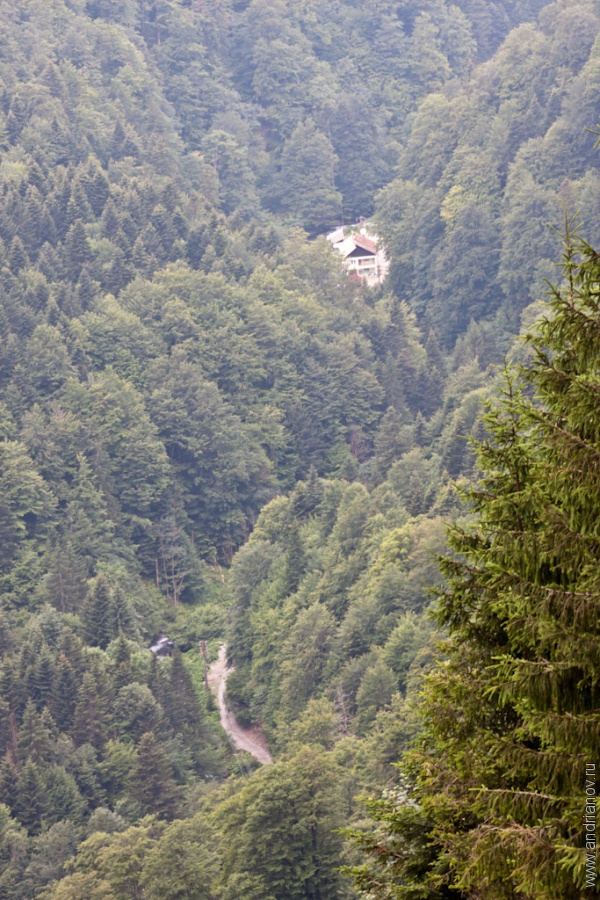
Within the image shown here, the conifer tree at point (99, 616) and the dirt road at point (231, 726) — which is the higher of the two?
the conifer tree at point (99, 616)

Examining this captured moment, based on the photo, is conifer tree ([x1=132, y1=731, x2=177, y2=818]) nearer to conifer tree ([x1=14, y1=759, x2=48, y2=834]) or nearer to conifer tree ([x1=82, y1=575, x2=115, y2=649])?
conifer tree ([x1=14, y1=759, x2=48, y2=834])

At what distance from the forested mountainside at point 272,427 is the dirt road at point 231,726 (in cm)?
97

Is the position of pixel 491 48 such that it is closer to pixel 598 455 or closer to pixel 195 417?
pixel 195 417

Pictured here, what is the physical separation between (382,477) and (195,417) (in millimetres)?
18819

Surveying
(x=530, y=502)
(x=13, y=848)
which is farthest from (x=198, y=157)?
(x=530, y=502)

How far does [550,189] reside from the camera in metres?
115

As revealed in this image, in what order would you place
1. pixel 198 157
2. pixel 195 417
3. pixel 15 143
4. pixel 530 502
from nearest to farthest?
pixel 530 502
pixel 195 417
pixel 15 143
pixel 198 157

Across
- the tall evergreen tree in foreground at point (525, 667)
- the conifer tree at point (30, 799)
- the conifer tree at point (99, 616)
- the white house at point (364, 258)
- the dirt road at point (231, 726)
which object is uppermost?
the white house at point (364, 258)

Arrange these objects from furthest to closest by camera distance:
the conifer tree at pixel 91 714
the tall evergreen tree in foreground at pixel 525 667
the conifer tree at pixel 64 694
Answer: the conifer tree at pixel 64 694, the conifer tree at pixel 91 714, the tall evergreen tree in foreground at pixel 525 667

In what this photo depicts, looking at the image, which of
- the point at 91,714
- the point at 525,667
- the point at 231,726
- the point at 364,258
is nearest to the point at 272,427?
the point at 364,258

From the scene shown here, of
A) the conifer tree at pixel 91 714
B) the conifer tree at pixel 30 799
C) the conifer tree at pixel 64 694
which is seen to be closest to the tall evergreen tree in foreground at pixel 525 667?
the conifer tree at pixel 30 799

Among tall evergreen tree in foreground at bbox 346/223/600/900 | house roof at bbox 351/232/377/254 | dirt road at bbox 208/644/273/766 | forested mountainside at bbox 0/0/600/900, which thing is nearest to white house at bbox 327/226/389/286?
house roof at bbox 351/232/377/254

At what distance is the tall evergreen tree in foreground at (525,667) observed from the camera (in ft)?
36.3

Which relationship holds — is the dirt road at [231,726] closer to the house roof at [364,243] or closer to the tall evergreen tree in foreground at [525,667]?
the tall evergreen tree in foreground at [525,667]
